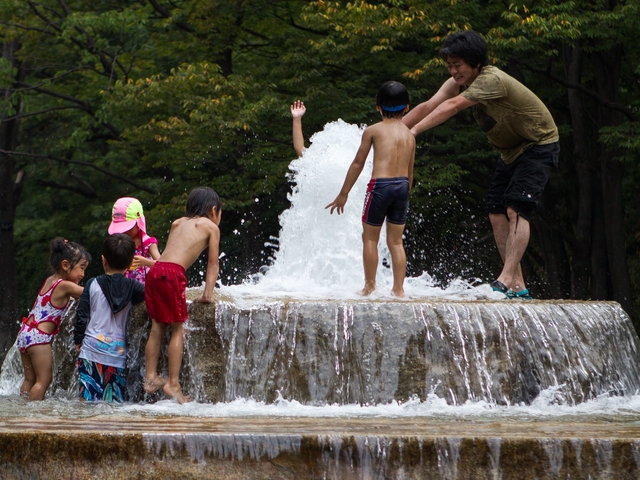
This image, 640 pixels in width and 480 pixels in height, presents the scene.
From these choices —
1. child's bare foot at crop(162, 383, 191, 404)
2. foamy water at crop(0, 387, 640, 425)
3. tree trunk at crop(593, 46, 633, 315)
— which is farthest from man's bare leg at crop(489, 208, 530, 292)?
tree trunk at crop(593, 46, 633, 315)

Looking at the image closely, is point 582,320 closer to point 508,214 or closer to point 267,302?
point 508,214

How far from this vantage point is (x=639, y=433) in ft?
13.4

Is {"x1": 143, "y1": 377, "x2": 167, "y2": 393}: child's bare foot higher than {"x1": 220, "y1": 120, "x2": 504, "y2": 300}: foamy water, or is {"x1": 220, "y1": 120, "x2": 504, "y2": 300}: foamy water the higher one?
{"x1": 220, "y1": 120, "x2": 504, "y2": 300}: foamy water

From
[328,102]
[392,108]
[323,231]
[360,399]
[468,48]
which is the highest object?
[328,102]

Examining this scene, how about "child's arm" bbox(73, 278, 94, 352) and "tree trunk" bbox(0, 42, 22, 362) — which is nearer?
"child's arm" bbox(73, 278, 94, 352)

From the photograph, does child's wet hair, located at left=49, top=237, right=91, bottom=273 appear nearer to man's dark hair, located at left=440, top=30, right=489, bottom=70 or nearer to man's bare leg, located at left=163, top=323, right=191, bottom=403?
man's bare leg, located at left=163, top=323, right=191, bottom=403

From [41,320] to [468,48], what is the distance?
3.61 metres

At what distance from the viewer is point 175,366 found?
5.85 metres

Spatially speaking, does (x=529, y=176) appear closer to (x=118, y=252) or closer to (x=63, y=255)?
(x=118, y=252)

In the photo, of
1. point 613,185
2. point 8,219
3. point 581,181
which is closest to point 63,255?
→ point 613,185

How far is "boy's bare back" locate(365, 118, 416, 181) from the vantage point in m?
6.88

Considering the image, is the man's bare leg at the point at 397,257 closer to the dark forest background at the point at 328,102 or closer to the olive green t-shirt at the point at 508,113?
the olive green t-shirt at the point at 508,113

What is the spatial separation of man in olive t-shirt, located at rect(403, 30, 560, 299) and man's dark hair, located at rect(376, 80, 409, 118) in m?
0.12

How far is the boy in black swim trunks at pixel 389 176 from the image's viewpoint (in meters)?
6.90
